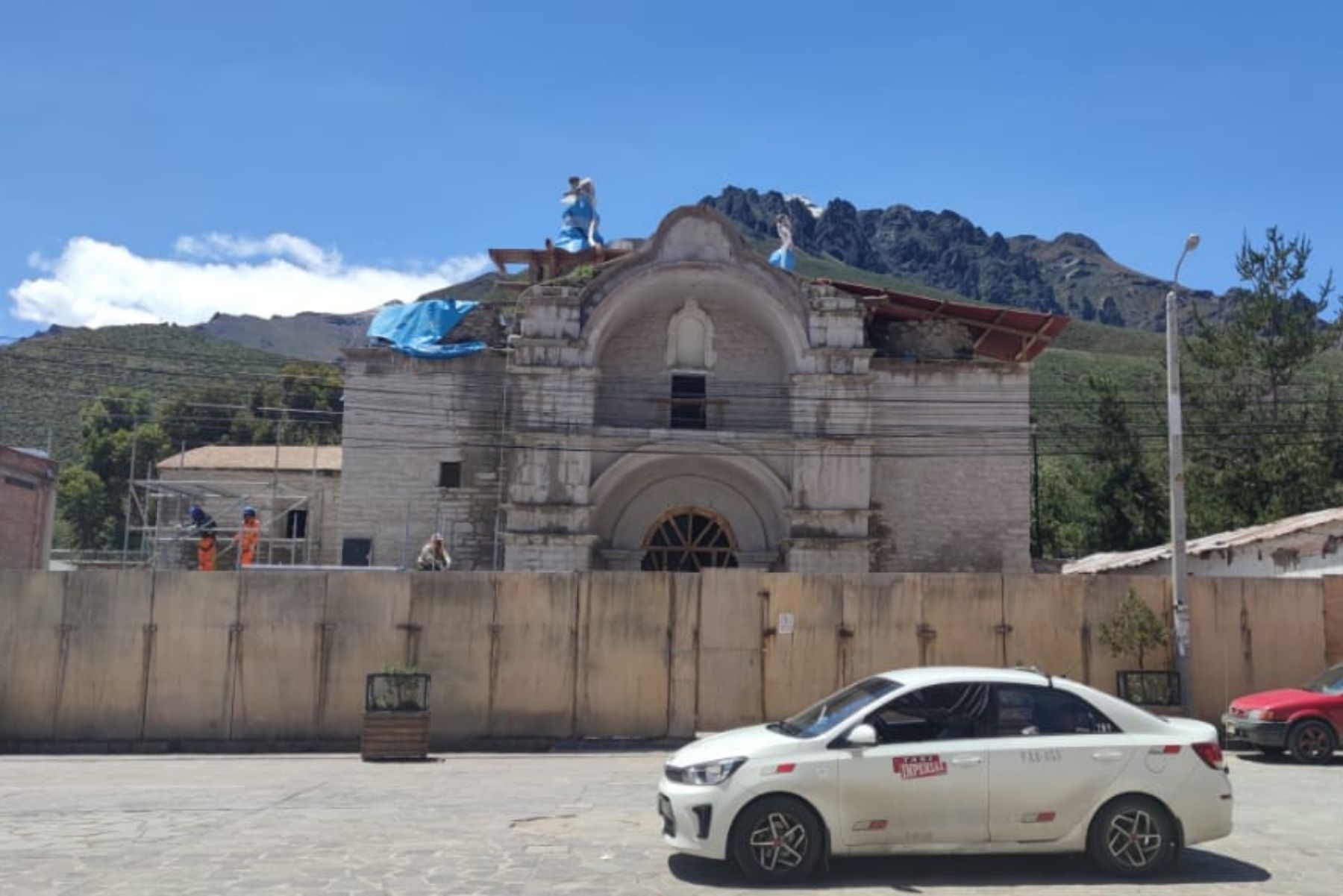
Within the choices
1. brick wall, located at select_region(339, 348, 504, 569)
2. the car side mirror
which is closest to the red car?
the car side mirror

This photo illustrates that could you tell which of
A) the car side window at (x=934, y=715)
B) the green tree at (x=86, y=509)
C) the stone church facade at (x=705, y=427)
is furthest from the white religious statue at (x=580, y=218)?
the green tree at (x=86, y=509)

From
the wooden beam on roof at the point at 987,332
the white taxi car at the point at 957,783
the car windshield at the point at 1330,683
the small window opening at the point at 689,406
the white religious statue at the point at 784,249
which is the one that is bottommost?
the white taxi car at the point at 957,783

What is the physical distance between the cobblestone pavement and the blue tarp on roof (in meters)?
17.2

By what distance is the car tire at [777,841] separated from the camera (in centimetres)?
849

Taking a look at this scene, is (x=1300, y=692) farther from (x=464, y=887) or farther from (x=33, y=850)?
(x=33, y=850)

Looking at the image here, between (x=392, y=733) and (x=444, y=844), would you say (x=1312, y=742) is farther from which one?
(x=392, y=733)

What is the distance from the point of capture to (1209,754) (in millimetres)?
8984

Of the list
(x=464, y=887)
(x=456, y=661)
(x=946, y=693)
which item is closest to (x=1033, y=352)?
(x=456, y=661)

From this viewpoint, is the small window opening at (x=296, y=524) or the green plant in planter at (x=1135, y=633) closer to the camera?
the green plant in planter at (x=1135, y=633)

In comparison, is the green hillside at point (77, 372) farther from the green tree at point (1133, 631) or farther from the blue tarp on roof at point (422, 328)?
the green tree at point (1133, 631)

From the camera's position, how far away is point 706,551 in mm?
29344

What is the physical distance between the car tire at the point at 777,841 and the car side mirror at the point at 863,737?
1.98 ft

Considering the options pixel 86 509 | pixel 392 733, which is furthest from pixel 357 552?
pixel 86 509

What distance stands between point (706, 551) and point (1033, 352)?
35.1 ft
